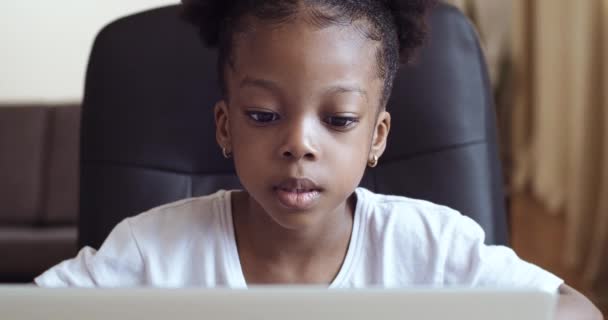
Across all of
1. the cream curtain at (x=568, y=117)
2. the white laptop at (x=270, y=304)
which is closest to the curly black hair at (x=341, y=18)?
the white laptop at (x=270, y=304)

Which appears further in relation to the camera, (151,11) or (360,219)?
(151,11)

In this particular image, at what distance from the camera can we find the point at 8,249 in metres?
2.94

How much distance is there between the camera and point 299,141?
85 cm

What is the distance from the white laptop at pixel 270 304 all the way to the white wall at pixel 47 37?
9.94 feet


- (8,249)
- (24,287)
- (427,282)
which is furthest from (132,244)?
(8,249)

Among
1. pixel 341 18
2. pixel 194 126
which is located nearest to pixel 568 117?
pixel 194 126

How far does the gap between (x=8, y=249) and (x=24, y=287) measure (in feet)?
8.38

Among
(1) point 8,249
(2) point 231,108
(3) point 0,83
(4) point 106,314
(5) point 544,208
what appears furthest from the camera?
(3) point 0,83

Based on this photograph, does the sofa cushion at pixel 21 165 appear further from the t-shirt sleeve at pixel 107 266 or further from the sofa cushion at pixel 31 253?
the t-shirt sleeve at pixel 107 266

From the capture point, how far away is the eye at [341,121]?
0.89 m

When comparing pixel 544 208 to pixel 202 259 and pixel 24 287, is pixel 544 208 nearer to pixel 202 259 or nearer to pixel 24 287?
pixel 202 259

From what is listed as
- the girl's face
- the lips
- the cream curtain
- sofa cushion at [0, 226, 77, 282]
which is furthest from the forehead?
sofa cushion at [0, 226, 77, 282]

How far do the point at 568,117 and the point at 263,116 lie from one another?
2.31 meters

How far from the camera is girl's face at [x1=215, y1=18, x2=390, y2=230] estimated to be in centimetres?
87
